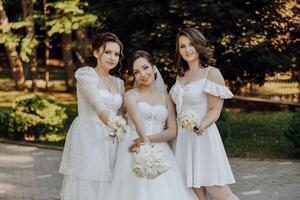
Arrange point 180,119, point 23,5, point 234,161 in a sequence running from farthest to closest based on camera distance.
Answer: point 23,5, point 234,161, point 180,119

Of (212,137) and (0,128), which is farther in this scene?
(0,128)

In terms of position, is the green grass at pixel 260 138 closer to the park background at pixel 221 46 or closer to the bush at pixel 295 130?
the park background at pixel 221 46

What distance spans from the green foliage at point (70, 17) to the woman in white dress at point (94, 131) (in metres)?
8.75

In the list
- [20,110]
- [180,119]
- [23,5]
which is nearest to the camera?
[180,119]

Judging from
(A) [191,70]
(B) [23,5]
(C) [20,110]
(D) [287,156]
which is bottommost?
(D) [287,156]

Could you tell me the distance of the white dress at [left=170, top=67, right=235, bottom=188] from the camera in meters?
5.16

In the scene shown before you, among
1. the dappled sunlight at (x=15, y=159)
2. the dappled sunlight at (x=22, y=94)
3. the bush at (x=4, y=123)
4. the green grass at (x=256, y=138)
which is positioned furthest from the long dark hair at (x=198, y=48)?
the dappled sunlight at (x=22, y=94)

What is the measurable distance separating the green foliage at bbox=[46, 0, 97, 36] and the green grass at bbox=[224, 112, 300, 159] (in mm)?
4920

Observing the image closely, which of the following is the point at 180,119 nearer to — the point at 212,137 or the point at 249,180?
the point at 212,137

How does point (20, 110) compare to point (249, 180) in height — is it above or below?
above

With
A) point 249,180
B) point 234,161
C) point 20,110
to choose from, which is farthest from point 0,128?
point 249,180

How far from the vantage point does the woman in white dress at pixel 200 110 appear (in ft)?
16.7

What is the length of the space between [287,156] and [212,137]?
5691mm

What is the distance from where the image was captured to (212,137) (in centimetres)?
528
